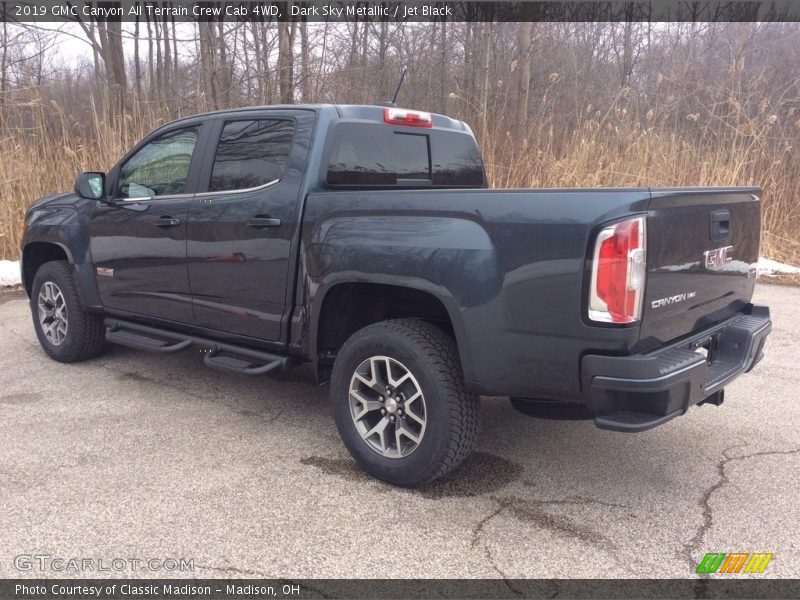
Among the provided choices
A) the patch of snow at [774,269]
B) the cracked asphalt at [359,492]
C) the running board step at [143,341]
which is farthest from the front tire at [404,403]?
the patch of snow at [774,269]

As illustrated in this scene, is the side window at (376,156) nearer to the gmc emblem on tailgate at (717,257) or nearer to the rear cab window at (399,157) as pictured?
the rear cab window at (399,157)

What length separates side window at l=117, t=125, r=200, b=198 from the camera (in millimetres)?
4371

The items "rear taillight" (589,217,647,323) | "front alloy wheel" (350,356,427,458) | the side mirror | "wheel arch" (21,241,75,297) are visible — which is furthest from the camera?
"wheel arch" (21,241,75,297)

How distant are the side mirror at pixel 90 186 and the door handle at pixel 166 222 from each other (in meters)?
0.79

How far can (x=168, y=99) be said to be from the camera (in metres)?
10.2

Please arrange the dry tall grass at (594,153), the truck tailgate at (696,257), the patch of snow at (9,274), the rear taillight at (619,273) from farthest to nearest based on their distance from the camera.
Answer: the dry tall grass at (594,153)
the patch of snow at (9,274)
the truck tailgate at (696,257)
the rear taillight at (619,273)

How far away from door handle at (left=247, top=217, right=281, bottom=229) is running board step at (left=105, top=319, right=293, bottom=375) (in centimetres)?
74

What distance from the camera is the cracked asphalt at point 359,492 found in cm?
263

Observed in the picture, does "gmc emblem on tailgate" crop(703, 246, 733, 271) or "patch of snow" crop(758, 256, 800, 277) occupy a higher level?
"gmc emblem on tailgate" crop(703, 246, 733, 271)

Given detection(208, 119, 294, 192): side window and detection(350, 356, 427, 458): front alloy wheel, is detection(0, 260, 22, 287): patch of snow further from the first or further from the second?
detection(350, 356, 427, 458): front alloy wheel

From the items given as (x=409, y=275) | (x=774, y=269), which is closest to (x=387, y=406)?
(x=409, y=275)

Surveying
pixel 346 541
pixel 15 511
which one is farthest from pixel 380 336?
pixel 15 511

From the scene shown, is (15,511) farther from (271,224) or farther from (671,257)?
(671,257)

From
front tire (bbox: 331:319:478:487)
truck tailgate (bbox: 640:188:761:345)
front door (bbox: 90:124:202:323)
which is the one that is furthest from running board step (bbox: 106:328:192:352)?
truck tailgate (bbox: 640:188:761:345)
